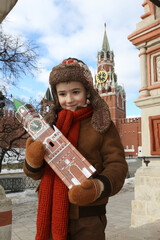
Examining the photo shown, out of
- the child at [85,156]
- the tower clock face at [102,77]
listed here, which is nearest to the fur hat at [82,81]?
the child at [85,156]

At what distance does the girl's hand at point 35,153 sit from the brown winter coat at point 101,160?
120 mm

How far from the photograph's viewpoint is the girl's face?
1709 millimetres

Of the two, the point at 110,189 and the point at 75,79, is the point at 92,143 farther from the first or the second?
the point at 75,79

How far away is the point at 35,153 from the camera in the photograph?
1.43m

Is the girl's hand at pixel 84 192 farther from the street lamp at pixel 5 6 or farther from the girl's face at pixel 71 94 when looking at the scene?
the street lamp at pixel 5 6

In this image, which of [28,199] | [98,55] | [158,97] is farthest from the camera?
[98,55]

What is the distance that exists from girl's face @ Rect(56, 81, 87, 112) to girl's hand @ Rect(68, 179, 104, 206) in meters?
0.66

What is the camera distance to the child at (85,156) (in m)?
1.41

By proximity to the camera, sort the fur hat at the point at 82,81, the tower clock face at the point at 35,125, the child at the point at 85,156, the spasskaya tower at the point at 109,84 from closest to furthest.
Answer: the child at the point at 85,156, the tower clock face at the point at 35,125, the fur hat at the point at 82,81, the spasskaya tower at the point at 109,84

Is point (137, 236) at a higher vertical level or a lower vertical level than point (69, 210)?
lower

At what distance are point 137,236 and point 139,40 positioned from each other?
13.2 ft

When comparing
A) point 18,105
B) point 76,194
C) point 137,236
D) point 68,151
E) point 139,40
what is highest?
point 139,40

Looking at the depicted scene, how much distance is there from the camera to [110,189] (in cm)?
143

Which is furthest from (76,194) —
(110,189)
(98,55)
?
(98,55)
